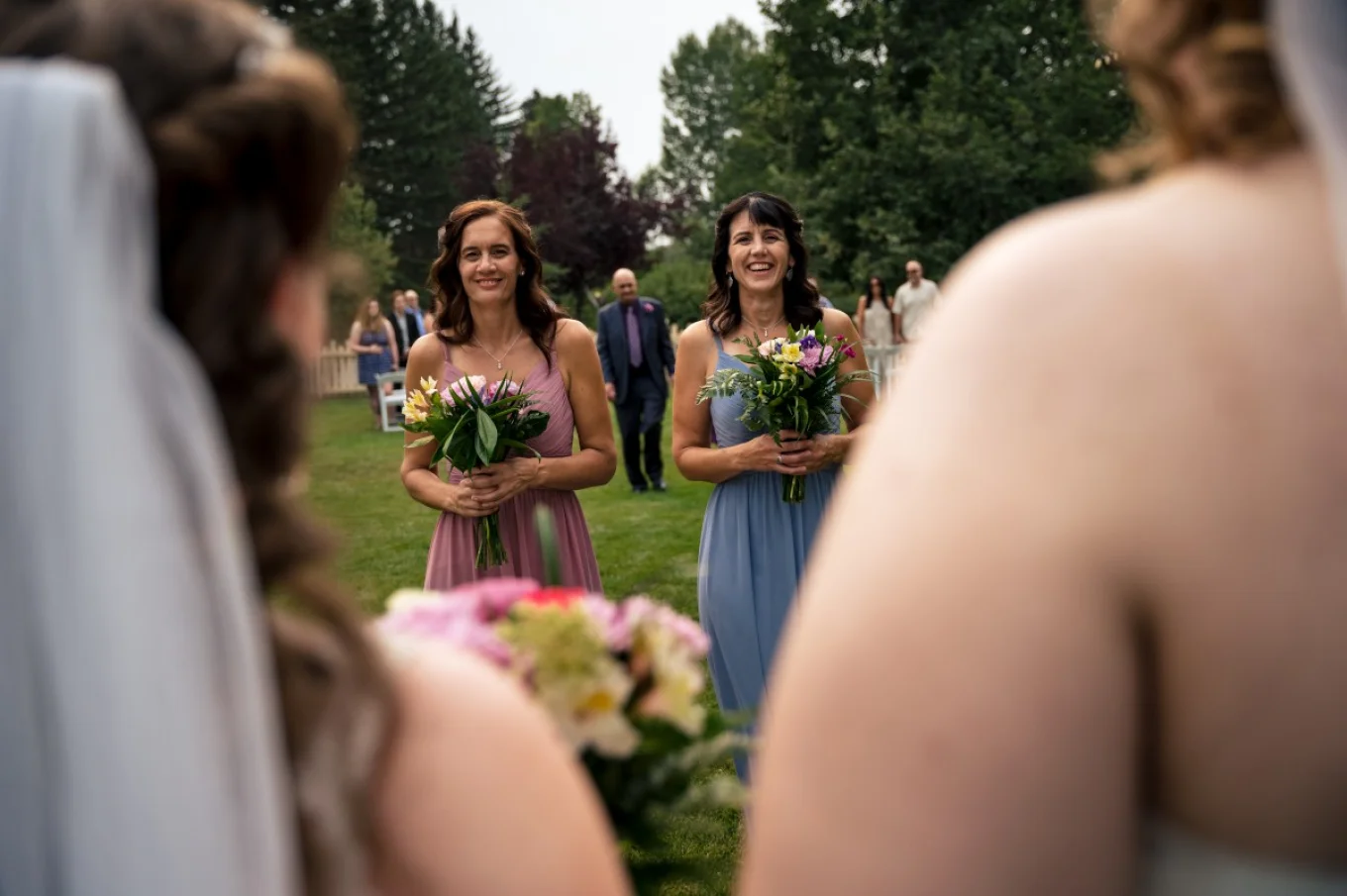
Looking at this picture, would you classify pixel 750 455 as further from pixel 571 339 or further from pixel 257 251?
pixel 257 251

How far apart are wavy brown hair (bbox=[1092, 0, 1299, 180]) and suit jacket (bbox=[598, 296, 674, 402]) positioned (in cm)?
1296

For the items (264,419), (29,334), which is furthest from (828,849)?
(29,334)

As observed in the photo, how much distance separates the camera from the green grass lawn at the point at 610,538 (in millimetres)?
5398

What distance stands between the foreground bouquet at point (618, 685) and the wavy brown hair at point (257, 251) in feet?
1.18

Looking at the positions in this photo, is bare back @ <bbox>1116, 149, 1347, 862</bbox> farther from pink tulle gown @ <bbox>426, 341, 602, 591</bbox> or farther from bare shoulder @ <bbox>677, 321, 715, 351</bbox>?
bare shoulder @ <bbox>677, 321, 715, 351</bbox>

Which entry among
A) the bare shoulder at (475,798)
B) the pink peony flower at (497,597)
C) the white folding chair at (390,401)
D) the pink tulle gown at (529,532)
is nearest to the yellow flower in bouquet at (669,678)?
the pink peony flower at (497,597)

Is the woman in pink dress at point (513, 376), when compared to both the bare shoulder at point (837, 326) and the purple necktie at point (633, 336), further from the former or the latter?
the purple necktie at point (633, 336)

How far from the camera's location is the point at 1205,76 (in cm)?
112

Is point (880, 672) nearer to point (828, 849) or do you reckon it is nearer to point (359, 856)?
point (828, 849)

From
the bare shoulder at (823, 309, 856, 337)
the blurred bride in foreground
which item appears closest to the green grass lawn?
the bare shoulder at (823, 309, 856, 337)

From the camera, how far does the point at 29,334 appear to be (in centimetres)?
107

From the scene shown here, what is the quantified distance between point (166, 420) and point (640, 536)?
10.7 metres

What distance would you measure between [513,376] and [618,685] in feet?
12.6

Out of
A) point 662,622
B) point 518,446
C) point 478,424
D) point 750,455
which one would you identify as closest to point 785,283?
point 750,455
